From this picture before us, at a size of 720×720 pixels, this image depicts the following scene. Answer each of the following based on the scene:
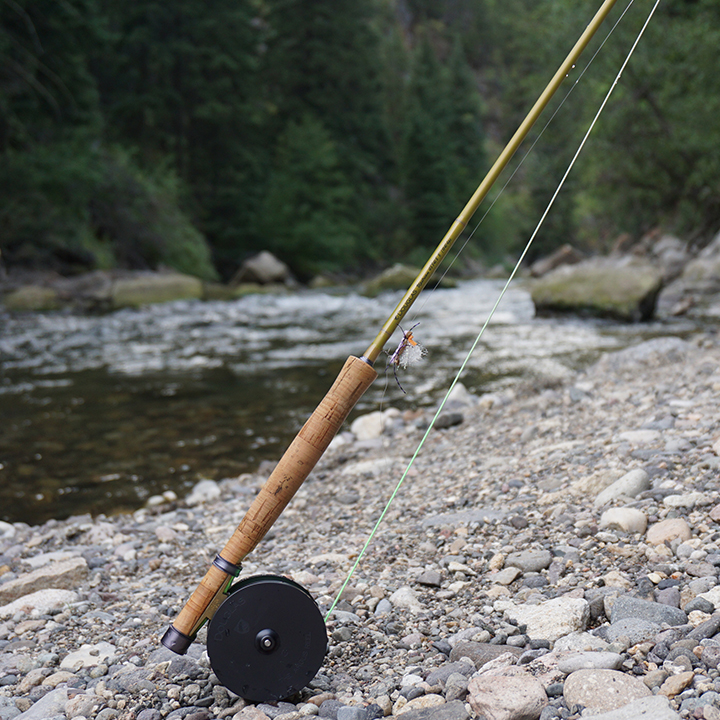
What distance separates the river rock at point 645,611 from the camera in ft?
6.04

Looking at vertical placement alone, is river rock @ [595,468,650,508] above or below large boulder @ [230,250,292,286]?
above

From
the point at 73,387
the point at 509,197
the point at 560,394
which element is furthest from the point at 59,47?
the point at 509,197

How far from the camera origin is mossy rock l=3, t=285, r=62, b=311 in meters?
14.4

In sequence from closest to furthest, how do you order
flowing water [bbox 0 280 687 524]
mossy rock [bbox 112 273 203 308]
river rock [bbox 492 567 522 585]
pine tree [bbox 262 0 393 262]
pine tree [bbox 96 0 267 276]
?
river rock [bbox 492 567 522 585]
flowing water [bbox 0 280 687 524]
mossy rock [bbox 112 273 203 308]
pine tree [bbox 96 0 267 276]
pine tree [bbox 262 0 393 262]

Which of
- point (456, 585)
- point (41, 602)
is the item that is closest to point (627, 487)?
point (456, 585)

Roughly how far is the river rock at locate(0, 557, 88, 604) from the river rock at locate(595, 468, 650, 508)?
2.26 m

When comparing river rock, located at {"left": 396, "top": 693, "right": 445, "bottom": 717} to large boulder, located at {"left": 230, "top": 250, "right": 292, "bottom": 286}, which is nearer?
river rock, located at {"left": 396, "top": 693, "right": 445, "bottom": 717}

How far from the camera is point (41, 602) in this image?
8.88 feet

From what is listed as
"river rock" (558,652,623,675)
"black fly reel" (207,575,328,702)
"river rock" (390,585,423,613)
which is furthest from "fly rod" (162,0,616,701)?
"river rock" (558,652,623,675)

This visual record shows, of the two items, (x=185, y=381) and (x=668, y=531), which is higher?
(x=668, y=531)

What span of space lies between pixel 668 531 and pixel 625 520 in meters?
0.16

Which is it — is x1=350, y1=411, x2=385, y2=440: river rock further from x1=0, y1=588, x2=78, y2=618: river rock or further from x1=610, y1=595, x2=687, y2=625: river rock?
x1=610, y1=595, x2=687, y2=625: river rock

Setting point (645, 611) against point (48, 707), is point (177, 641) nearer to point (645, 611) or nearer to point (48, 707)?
point (48, 707)

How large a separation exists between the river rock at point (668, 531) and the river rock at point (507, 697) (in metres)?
0.86
